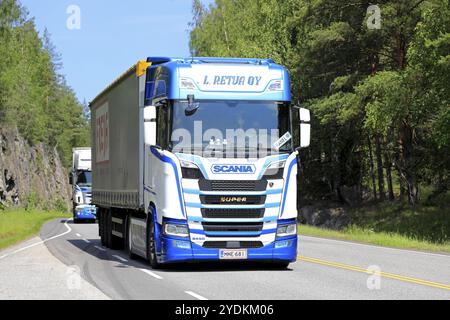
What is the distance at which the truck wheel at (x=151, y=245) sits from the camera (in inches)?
650

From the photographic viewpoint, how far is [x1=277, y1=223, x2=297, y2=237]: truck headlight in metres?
16.1

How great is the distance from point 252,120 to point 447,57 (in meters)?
14.5

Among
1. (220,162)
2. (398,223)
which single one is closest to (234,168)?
(220,162)

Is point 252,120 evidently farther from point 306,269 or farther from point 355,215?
point 355,215

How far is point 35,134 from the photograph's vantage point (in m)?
89.4

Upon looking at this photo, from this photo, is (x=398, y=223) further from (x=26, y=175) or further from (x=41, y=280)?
(x=26, y=175)

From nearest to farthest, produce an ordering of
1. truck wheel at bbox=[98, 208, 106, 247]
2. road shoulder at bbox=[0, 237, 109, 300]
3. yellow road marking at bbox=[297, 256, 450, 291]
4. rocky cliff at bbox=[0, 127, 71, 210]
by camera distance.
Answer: road shoulder at bbox=[0, 237, 109, 300] → yellow road marking at bbox=[297, 256, 450, 291] → truck wheel at bbox=[98, 208, 106, 247] → rocky cliff at bbox=[0, 127, 71, 210]

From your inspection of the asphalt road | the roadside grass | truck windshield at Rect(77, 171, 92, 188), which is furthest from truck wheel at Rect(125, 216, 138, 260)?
truck windshield at Rect(77, 171, 92, 188)

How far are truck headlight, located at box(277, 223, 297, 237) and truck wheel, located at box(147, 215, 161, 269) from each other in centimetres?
246

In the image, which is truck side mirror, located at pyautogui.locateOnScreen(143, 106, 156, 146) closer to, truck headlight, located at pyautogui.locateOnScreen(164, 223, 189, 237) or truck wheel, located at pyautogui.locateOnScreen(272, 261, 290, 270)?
truck headlight, located at pyautogui.locateOnScreen(164, 223, 189, 237)

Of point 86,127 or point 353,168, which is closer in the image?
point 353,168

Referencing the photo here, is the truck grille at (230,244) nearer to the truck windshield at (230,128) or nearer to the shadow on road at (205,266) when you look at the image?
the shadow on road at (205,266)

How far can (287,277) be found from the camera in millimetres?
15102
